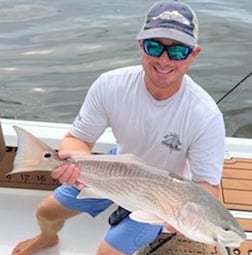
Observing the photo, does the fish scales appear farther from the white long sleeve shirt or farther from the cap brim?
the cap brim

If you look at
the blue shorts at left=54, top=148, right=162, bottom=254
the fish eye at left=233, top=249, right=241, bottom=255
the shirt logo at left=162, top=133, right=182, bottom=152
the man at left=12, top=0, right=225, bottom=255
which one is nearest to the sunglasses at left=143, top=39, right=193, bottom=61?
the man at left=12, top=0, right=225, bottom=255

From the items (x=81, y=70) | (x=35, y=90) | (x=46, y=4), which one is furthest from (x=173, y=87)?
(x=46, y=4)

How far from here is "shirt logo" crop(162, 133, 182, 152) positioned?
252cm

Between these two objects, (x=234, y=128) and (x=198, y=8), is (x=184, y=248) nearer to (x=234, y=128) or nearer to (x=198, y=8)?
(x=234, y=128)

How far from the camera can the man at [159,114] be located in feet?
7.74

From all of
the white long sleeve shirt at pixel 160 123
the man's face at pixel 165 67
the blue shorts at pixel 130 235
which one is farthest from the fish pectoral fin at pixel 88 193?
the man's face at pixel 165 67

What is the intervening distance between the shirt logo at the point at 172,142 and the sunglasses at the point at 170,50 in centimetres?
34

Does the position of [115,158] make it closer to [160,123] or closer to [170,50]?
[160,123]

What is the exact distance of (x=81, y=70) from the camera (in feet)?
23.7

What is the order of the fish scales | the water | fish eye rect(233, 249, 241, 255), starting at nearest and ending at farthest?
the fish scales
fish eye rect(233, 249, 241, 255)
the water

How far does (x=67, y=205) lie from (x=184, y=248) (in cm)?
60

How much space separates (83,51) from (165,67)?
5.68m

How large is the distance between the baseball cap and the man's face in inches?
1.0

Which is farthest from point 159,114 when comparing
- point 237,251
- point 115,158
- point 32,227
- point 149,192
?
point 32,227
